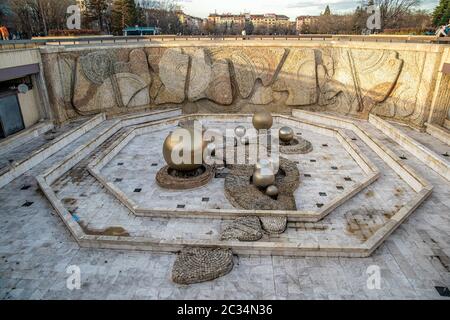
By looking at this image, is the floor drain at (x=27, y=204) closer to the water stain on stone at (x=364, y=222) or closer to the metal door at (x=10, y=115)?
the metal door at (x=10, y=115)

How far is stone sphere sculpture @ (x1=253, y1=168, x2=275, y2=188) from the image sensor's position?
978cm

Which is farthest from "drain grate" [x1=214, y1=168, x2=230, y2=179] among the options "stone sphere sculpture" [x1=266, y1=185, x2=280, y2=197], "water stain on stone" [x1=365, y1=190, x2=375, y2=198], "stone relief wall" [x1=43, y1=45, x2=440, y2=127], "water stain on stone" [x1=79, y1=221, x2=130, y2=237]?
"stone relief wall" [x1=43, y1=45, x2=440, y2=127]

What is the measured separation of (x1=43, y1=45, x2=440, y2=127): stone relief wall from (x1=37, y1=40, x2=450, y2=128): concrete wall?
0.17 ft

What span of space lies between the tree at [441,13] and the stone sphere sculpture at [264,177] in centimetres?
4085

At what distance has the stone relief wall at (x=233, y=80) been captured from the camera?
16.9 meters

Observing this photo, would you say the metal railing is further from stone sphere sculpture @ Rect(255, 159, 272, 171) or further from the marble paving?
stone sphere sculpture @ Rect(255, 159, 272, 171)

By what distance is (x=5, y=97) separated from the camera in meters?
13.8

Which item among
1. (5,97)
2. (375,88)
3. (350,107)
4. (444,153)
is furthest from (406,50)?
(5,97)

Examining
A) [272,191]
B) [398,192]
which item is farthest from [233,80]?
[398,192]

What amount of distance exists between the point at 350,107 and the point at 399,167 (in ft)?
24.9

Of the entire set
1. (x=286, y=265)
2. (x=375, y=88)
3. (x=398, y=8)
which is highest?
(x=398, y=8)

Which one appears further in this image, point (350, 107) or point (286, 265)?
point (350, 107)

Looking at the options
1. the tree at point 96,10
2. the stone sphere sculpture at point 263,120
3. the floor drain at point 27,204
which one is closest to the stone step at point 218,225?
the floor drain at point 27,204
